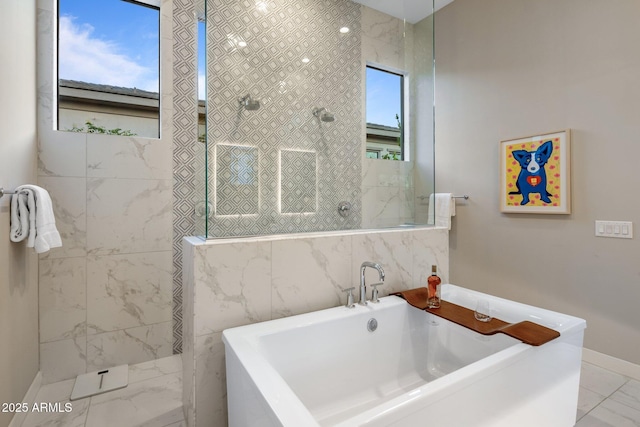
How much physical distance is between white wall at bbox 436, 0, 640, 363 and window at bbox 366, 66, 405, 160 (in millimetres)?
911

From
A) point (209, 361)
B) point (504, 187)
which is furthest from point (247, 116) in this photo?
point (504, 187)

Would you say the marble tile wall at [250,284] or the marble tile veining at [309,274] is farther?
the marble tile veining at [309,274]

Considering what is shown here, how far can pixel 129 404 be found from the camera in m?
1.81

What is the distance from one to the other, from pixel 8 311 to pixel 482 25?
4.12m

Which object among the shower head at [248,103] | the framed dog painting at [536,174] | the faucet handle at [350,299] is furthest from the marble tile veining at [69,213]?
the framed dog painting at [536,174]

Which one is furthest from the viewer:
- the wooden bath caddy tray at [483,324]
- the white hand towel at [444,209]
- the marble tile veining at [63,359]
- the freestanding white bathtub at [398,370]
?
the white hand towel at [444,209]

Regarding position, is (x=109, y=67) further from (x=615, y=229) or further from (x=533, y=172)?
(x=615, y=229)

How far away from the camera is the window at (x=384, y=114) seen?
2.62 metres

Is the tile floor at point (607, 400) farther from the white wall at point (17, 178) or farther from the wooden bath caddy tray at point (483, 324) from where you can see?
the white wall at point (17, 178)

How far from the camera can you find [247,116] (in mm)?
2035

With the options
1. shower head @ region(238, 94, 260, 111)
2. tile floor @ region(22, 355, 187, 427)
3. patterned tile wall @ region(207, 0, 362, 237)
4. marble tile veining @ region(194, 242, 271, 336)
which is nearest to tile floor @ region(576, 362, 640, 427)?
patterned tile wall @ region(207, 0, 362, 237)

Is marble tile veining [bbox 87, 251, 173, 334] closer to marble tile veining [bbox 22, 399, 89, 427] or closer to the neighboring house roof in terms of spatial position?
marble tile veining [bbox 22, 399, 89, 427]

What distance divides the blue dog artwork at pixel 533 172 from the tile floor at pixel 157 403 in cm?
133

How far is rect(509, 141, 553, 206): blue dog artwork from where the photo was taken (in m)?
2.46
